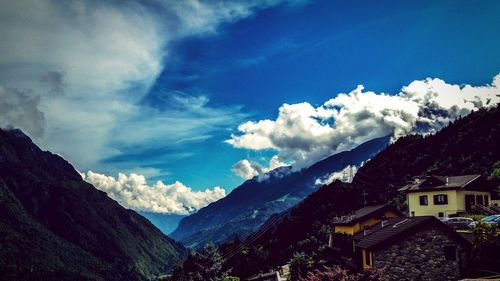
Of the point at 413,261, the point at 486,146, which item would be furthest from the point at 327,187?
the point at 413,261

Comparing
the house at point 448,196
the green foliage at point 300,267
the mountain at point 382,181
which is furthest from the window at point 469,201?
the green foliage at point 300,267

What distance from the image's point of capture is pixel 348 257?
44.6 meters

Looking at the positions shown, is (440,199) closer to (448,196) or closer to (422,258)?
(448,196)

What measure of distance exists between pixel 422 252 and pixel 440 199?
120 feet

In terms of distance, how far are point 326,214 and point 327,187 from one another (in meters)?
22.5

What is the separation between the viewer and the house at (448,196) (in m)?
63.7

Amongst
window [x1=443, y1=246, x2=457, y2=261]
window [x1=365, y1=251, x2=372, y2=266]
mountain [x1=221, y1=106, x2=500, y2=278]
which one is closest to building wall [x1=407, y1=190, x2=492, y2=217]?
mountain [x1=221, y1=106, x2=500, y2=278]

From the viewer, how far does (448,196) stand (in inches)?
2539

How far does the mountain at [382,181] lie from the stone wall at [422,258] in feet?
43.6

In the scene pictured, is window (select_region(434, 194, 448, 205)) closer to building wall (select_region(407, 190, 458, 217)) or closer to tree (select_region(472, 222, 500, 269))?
building wall (select_region(407, 190, 458, 217))

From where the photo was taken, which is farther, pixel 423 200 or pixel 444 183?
pixel 423 200

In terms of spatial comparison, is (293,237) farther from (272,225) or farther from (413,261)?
(272,225)

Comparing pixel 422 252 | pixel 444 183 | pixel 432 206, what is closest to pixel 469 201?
pixel 444 183

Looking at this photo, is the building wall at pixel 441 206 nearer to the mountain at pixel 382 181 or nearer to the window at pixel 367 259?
the mountain at pixel 382 181
